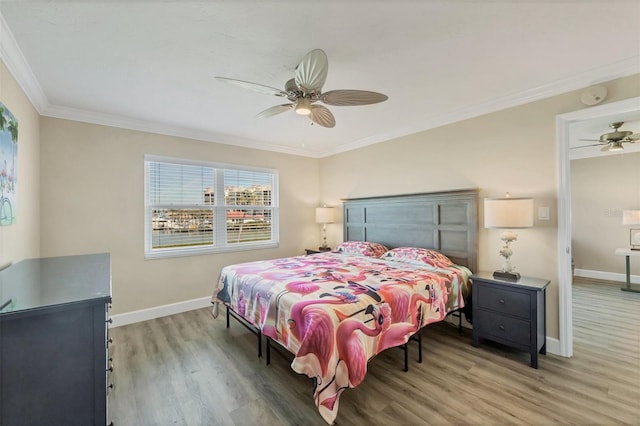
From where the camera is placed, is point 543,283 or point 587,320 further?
point 587,320

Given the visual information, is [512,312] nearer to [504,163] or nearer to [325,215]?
[504,163]

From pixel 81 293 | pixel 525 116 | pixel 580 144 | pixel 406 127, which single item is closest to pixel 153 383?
pixel 81 293

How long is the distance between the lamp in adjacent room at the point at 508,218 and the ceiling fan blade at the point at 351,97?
153 cm

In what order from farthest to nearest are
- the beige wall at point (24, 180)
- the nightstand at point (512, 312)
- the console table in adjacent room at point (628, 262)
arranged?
the console table in adjacent room at point (628, 262) → the nightstand at point (512, 312) → the beige wall at point (24, 180)

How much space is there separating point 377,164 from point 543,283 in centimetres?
262

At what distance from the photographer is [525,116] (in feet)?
9.12

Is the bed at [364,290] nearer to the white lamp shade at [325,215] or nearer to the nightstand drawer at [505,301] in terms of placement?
the nightstand drawer at [505,301]

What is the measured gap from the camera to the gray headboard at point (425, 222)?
123 inches

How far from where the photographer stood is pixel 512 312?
245cm

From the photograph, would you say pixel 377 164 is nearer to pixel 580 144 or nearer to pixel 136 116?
pixel 136 116

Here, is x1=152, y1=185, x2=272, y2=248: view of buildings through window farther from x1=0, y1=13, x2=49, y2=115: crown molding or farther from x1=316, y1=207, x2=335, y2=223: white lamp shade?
x1=0, y1=13, x2=49, y2=115: crown molding

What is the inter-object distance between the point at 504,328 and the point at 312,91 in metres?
2.77

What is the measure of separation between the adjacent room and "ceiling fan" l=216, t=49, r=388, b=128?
0.06ft

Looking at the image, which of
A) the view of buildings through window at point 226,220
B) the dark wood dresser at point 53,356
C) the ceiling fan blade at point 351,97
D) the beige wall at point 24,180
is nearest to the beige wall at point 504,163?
the ceiling fan blade at point 351,97
